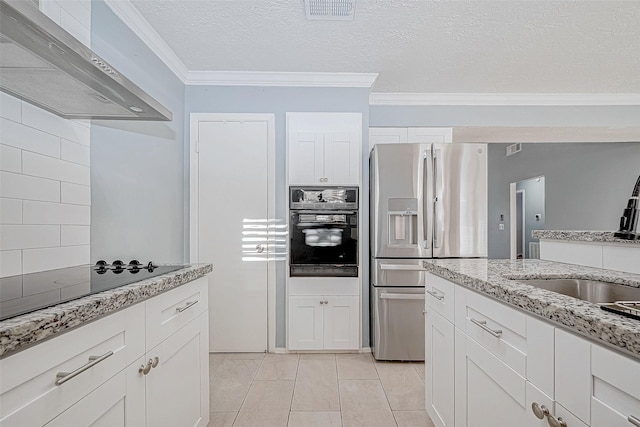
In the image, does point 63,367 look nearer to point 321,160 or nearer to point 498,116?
point 321,160

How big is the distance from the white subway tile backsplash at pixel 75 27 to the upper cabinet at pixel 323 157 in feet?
5.19

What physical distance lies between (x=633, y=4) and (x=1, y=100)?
11.2 feet

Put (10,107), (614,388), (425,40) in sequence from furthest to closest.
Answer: (425,40), (10,107), (614,388)

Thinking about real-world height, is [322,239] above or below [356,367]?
above

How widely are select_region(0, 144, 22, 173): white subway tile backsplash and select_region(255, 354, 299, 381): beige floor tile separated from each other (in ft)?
6.57

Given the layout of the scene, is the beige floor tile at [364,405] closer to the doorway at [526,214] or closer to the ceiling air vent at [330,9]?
the ceiling air vent at [330,9]

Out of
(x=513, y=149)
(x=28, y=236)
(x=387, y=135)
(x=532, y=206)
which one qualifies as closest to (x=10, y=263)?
(x=28, y=236)

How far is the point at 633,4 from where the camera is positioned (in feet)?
6.66

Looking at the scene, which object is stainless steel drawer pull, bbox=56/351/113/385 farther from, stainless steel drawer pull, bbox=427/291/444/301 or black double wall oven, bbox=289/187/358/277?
black double wall oven, bbox=289/187/358/277

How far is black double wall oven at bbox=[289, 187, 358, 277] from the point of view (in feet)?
9.26

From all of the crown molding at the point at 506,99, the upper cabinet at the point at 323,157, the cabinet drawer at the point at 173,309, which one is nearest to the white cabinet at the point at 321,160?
the upper cabinet at the point at 323,157

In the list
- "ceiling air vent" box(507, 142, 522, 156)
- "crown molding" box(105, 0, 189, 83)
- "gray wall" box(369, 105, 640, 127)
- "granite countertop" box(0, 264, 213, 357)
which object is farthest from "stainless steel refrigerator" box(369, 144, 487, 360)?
"ceiling air vent" box(507, 142, 522, 156)

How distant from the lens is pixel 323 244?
2.83 m

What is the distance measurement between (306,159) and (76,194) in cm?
174
